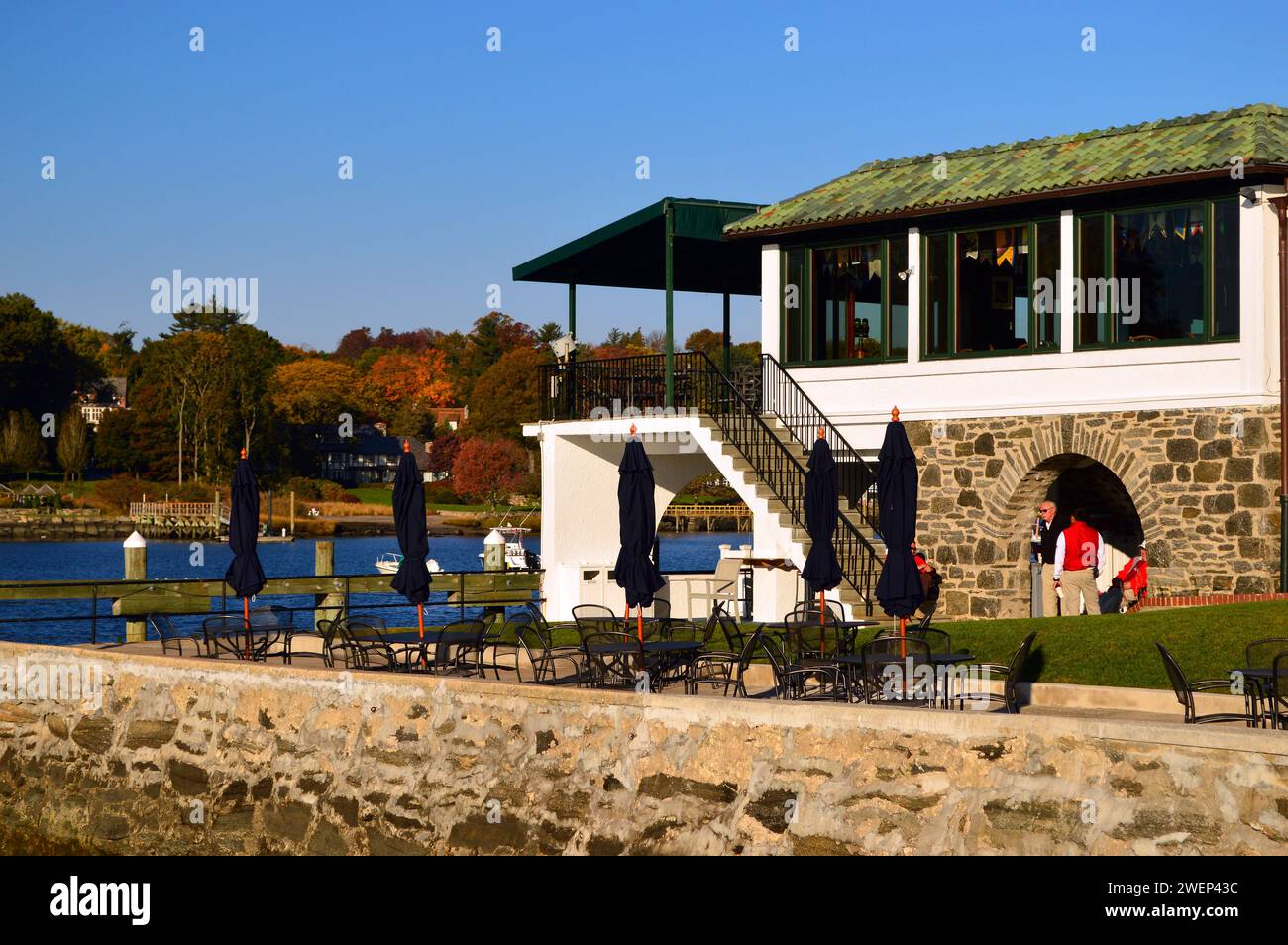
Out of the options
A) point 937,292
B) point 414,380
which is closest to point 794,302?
point 937,292

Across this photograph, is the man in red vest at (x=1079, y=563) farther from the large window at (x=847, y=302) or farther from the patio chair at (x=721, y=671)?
the patio chair at (x=721, y=671)

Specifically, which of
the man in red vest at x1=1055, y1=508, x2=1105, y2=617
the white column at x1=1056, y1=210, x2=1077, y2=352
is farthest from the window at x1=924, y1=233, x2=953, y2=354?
the man in red vest at x1=1055, y1=508, x2=1105, y2=617

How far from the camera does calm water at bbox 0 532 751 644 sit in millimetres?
52000

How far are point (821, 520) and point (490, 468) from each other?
93587 mm

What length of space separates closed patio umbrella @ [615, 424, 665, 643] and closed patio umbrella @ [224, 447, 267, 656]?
519 centimetres

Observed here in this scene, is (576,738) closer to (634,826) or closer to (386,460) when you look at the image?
(634,826)

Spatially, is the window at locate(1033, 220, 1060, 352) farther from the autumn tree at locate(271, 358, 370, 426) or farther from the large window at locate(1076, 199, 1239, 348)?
the autumn tree at locate(271, 358, 370, 426)

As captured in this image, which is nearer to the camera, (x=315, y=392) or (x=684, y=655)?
(x=684, y=655)

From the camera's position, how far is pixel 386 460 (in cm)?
13538

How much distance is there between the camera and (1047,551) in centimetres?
2497

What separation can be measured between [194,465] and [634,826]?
101 meters

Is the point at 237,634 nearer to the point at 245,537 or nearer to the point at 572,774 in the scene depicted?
the point at 245,537
